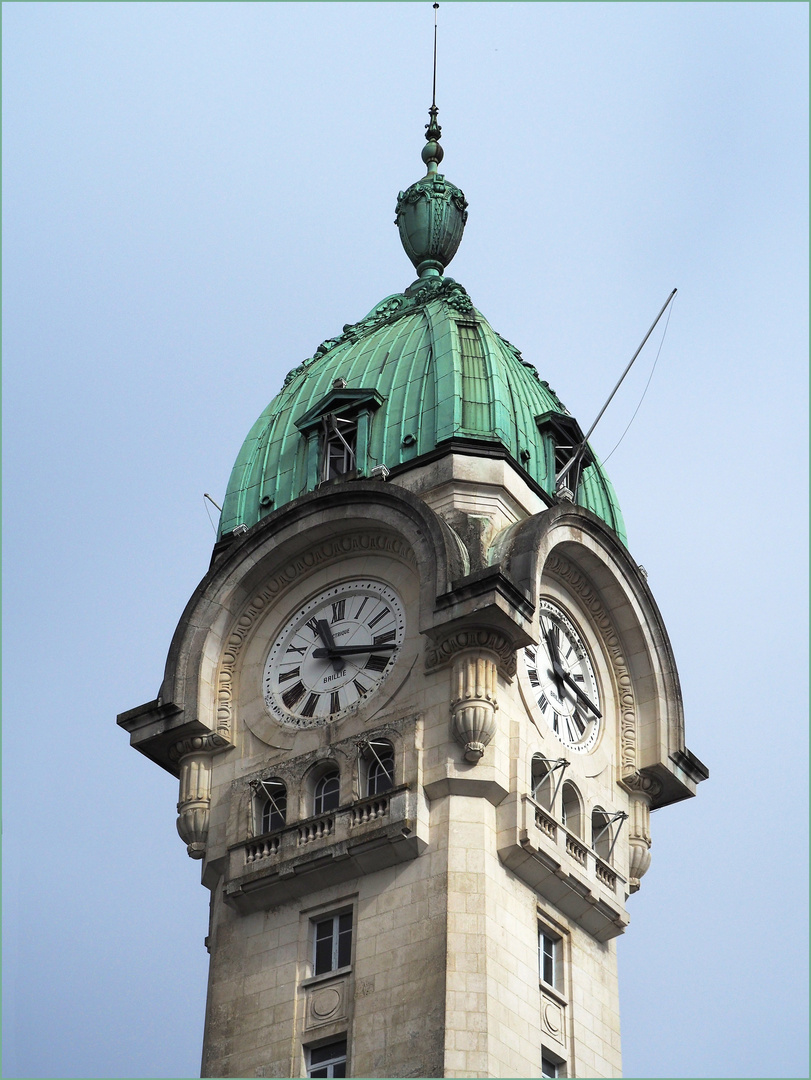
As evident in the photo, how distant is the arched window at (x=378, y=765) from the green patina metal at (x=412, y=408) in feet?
23.9

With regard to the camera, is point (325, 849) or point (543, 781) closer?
point (325, 849)

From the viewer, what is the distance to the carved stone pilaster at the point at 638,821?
5294 cm

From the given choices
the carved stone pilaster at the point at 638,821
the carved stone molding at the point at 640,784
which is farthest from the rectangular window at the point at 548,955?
the carved stone molding at the point at 640,784

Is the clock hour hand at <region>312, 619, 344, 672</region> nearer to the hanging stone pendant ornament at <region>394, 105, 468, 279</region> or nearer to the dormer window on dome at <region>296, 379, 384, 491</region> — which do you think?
the dormer window on dome at <region>296, 379, 384, 491</region>

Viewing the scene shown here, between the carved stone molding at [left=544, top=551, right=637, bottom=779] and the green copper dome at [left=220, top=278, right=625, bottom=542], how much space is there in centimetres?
223

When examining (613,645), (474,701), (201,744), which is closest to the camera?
(474,701)

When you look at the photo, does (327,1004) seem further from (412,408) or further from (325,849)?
(412,408)

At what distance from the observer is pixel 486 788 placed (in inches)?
1922

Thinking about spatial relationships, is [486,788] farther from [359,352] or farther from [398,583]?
[359,352]

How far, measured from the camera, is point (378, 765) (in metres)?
50.2

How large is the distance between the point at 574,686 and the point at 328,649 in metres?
5.34

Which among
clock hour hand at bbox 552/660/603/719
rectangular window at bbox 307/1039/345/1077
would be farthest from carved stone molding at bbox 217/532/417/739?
rectangular window at bbox 307/1039/345/1077

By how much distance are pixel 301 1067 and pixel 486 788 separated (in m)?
6.44

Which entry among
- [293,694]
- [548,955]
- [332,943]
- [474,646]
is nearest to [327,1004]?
[332,943]
